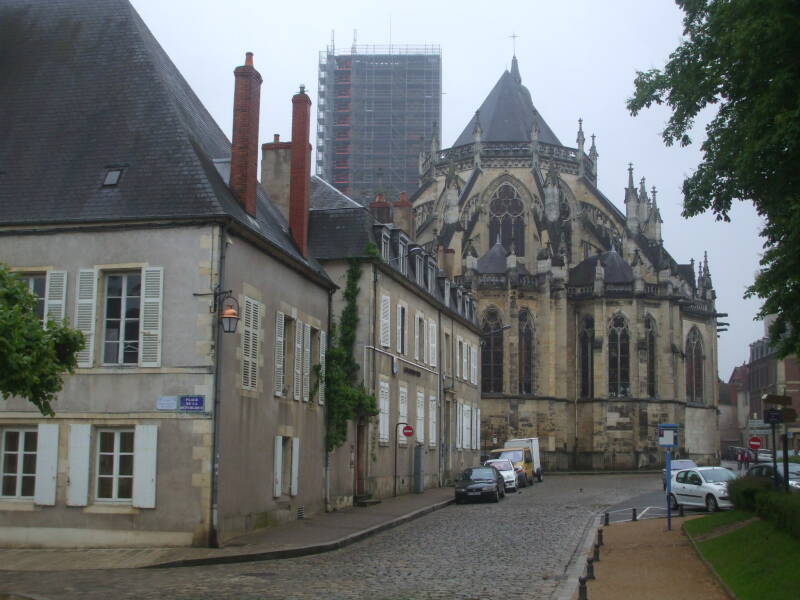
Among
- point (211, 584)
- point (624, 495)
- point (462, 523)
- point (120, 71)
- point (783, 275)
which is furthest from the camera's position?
point (624, 495)

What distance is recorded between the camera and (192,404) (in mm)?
16891

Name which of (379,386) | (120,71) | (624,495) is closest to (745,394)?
(624,495)

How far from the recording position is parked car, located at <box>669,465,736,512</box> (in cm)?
2459

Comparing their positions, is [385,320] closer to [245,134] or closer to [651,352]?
[245,134]

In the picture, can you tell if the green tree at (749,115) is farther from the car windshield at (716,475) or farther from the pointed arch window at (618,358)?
the pointed arch window at (618,358)

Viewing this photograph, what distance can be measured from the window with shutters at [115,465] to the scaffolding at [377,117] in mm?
56979

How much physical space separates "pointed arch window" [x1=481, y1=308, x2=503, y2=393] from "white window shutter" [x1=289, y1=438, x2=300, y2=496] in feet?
114

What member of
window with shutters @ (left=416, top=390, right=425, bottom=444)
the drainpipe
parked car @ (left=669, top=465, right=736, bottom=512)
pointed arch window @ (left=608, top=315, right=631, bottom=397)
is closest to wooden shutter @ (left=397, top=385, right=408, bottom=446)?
window with shutters @ (left=416, top=390, right=425, bottom=444)

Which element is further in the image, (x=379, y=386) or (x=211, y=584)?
(x=379, y=386)

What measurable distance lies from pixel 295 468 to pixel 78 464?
17.4 ft

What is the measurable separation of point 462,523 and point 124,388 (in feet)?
29.2

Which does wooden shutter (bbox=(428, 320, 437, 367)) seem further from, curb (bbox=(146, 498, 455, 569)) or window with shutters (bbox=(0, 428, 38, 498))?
window with shutters (bbox=(0, 428, 38, 498))

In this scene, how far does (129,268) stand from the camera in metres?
17.5

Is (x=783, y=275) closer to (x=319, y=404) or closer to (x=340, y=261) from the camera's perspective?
(x=319, y=404)
